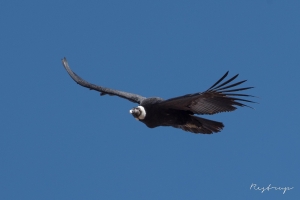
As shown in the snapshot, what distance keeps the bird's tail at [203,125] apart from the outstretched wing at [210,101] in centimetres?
46

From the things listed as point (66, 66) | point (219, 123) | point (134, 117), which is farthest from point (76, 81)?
point (219, 123)

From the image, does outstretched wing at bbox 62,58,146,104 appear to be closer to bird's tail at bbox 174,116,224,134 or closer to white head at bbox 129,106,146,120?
white head at bbox 129,106,146,120

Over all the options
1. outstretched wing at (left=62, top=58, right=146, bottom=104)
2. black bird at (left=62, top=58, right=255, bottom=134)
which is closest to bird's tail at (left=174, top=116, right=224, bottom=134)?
black bird at (left=62, top=58, right=255, bottom=134)

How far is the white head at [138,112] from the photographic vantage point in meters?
17.6

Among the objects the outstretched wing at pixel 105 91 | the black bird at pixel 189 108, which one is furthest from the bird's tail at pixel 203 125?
the outstretched wing at pixel 105 91

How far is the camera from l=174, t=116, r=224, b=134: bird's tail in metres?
18.0

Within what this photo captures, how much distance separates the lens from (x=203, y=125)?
18.2 metres

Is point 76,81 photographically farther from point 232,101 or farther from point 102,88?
point 232,101

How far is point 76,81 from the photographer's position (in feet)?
65.3

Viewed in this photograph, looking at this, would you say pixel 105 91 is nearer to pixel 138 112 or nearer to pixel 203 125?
pixel 138 112

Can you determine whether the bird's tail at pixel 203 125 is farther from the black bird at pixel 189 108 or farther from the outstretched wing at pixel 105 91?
the outstretched wing at pixel 105 91

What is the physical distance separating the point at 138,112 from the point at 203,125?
5.84 ft

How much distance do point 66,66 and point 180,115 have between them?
4.43 metres

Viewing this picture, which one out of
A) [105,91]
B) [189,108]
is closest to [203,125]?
[189,108]
